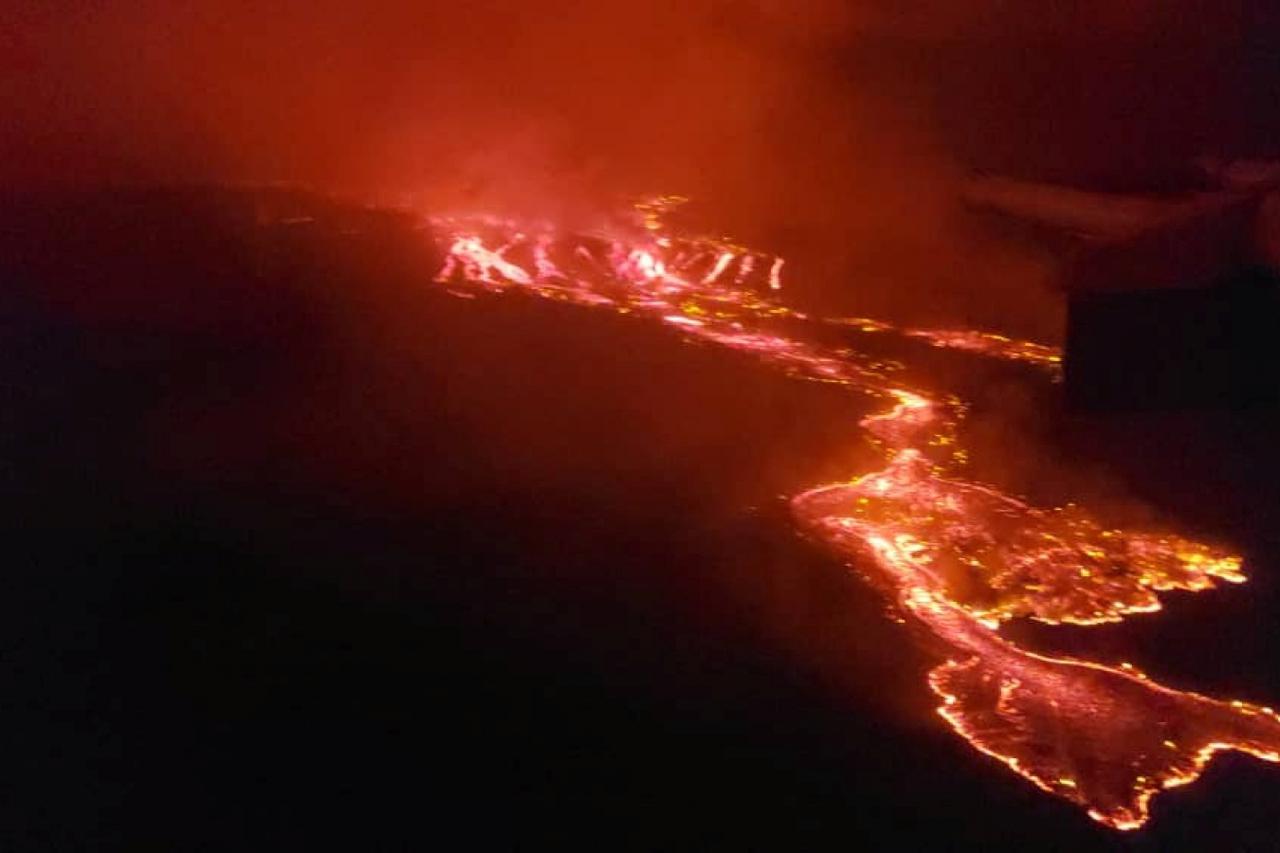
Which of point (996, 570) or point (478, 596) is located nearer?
point (478, 596)

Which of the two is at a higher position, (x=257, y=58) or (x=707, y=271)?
(x=257, y=58)

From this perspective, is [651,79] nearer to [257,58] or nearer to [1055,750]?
[257,58]

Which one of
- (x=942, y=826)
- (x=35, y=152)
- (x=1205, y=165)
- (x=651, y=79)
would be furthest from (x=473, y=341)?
(x=651, y=79)

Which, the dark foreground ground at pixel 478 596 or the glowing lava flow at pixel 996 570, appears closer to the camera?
the dark foreground ground at pixel 478 596

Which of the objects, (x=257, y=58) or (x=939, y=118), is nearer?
(x=939, y=118)
